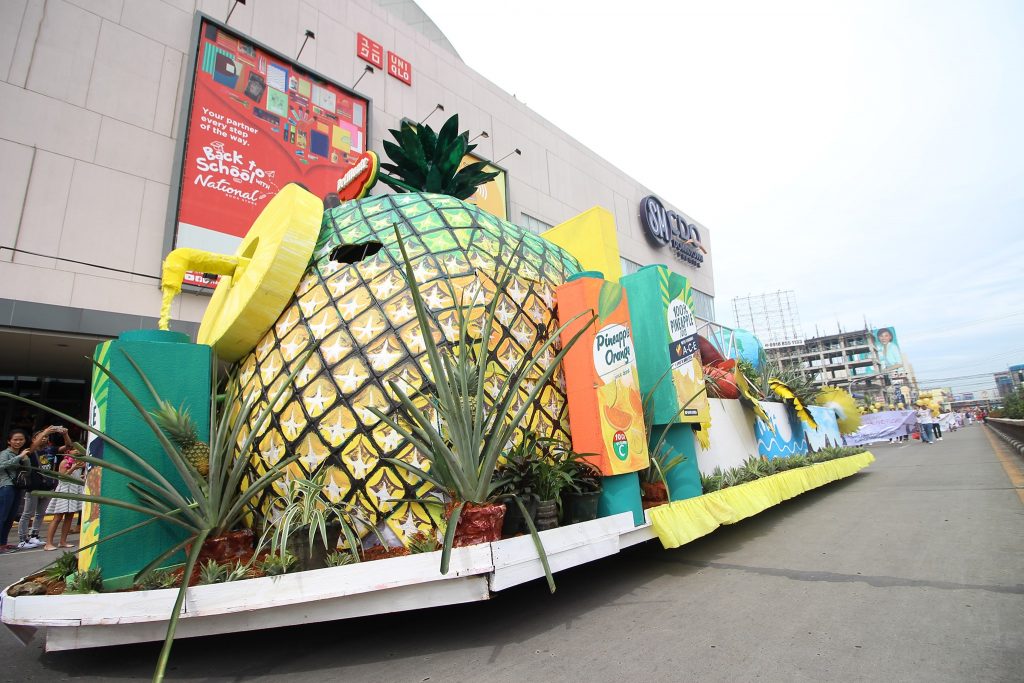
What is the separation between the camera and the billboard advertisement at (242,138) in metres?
10.4

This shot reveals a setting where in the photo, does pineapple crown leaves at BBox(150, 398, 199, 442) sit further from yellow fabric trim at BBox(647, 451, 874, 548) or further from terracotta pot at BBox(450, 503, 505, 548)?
yellow fabric trim at BBox(647, 451, 874, 548)

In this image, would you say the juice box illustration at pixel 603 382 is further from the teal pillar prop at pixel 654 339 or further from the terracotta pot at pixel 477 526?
the terracotta pot at pixel 477 526

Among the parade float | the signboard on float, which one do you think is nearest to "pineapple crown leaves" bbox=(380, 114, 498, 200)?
the parade float

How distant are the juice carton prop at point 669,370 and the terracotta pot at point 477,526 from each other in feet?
8.70

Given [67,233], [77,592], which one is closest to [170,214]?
[67,233]

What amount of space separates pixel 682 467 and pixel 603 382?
73.9 inches

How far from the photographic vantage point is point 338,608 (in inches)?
123

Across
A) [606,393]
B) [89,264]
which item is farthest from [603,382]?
[89,264]

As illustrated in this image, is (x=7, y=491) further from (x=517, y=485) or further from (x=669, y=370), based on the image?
(x=669, y=370)

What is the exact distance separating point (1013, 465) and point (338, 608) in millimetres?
16812

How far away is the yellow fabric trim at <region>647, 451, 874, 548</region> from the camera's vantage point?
488 centimetres

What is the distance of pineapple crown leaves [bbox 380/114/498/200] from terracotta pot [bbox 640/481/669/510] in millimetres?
4217

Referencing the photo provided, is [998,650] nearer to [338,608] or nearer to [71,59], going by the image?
[338,608]

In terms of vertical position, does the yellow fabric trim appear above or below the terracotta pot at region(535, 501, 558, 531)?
below
